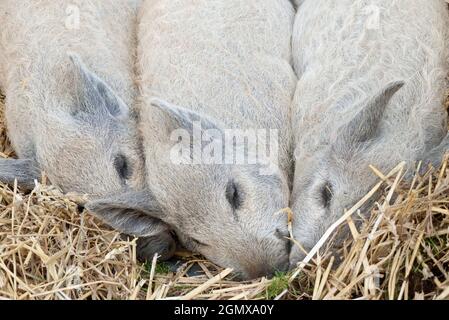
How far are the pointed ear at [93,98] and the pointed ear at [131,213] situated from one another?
1.72ft

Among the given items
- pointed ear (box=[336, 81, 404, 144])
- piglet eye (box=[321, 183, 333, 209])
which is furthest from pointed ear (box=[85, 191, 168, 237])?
pointed ear (box=[336, 81, 404, 144])

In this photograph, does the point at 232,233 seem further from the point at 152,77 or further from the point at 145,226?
the point at 152,77

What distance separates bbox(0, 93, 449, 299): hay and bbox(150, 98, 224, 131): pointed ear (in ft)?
2.25

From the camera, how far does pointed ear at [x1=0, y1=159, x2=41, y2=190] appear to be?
451 centimetres

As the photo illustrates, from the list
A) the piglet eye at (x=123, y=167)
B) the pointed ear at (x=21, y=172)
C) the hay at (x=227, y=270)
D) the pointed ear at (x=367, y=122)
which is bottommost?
the hay at (x=227, y=270)

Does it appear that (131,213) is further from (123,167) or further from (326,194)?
(326,194)

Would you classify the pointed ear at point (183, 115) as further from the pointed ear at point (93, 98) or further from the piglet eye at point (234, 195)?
the pointed ear at point (93, 98)

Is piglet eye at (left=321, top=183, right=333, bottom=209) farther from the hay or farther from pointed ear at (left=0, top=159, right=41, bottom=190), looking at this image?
pointed ear at (left=0, top=159, right=41, bottom=190)

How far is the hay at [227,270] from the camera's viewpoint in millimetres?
3668

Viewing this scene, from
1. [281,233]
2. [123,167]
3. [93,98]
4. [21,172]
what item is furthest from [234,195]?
[21,172]

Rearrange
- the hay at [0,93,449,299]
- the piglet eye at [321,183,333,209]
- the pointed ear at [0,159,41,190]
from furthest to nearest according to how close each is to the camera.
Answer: the pointed ear at [0,159,41,190] < the piglet eye at [321,183,333,209] < the hay at [0,93,449,299]

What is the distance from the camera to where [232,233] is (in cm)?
399

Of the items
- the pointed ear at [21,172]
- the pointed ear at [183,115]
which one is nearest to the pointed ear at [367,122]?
the pointed ear at [183,115]

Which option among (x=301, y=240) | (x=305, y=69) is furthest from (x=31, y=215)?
(x=305, y=69)
